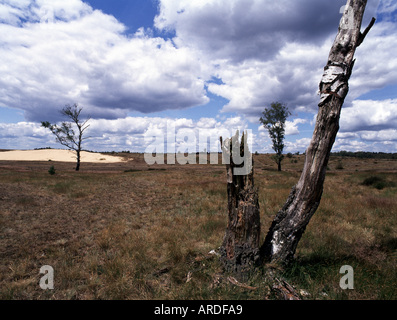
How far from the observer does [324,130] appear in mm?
3941

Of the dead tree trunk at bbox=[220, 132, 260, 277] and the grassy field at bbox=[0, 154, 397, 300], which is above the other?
the dead tree trunk at bbox=[220, 132, 260, 277]

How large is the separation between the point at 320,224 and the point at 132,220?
757 centimetres

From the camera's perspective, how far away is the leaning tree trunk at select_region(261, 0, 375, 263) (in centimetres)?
384

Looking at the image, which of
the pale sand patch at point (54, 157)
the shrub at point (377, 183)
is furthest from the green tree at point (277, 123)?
Answer: the pale sand patch at point (54, 157)

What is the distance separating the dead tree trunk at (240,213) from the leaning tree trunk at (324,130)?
52cm

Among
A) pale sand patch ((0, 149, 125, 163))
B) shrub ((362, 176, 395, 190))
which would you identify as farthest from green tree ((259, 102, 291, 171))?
pale sand patch ((0, 149, 125, 163))

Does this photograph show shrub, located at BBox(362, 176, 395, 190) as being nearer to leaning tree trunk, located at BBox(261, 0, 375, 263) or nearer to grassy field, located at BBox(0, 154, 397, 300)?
grassy field, located at BBox(0, 154, 397, 300)

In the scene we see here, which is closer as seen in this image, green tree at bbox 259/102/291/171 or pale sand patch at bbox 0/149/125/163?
green tree at bbox 259/102/291/171

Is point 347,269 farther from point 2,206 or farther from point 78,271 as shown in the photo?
point 2,206

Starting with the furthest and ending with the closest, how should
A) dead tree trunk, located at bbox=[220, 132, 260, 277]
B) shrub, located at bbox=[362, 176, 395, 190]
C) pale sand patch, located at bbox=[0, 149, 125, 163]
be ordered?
pale sand patch, located at bbox=[0, 149, 125, 163] → shrub, located at bbox=[362, 176, 395, 190] → dead tree trunk, located at bbox=[220, 132, 260, 277]

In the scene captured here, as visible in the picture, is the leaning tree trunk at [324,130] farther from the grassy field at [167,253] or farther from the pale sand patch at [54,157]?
the pale sand patch at [54,157]

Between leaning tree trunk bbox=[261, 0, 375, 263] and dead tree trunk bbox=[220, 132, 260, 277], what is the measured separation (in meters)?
0.52

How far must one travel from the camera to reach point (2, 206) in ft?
35.8
